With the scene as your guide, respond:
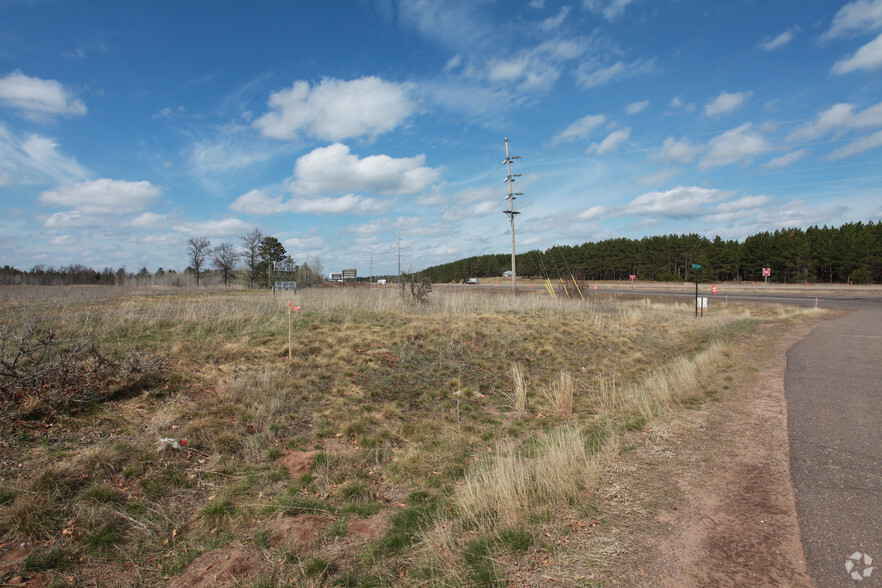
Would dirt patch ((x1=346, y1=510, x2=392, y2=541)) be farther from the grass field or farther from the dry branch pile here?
the dry branch pile

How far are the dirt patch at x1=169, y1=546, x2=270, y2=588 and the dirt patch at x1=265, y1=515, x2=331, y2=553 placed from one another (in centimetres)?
26

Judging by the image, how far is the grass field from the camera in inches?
150

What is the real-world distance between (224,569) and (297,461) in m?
2.32

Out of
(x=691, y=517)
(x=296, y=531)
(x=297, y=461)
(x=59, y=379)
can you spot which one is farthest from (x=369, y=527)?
(x=59, y=379)

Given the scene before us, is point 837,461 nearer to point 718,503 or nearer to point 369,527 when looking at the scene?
point 718,503

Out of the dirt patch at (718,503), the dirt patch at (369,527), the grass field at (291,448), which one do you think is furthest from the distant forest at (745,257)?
the dirt patch at (369,527)

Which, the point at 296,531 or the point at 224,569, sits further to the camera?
the point at 296,531

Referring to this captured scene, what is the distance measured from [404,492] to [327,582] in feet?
6.26

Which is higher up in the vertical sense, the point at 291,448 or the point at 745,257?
the point at 745,257

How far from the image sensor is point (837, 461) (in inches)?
177

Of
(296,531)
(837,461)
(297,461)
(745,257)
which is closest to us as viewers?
(296,531)

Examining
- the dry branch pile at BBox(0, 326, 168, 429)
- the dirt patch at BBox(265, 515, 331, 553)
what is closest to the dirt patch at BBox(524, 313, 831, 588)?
the dirt patch at BBox(265, 515, 331, 553)

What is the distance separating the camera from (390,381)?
388 inches

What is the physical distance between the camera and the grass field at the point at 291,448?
3.80 meters
